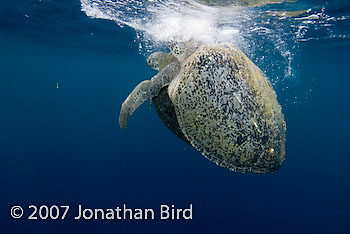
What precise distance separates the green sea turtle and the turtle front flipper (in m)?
0.47

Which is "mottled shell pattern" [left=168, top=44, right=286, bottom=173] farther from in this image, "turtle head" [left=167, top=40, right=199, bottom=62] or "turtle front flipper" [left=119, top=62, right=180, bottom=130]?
"turtle head" [left=167, top=40, right=199, bottom=62]

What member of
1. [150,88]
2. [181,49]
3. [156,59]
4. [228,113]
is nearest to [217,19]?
[156,59]

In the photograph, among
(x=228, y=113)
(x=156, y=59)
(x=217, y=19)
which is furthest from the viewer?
(x=217, y=19)

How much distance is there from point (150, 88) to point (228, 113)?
4.21 ft

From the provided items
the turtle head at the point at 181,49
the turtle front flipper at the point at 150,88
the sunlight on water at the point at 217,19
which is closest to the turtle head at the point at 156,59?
the turtle head at the point at 181,49

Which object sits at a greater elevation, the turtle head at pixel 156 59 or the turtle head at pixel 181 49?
the turtle head at pixel 181 49

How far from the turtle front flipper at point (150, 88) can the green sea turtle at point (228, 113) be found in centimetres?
47

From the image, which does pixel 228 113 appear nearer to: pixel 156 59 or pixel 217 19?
pixel 156 59

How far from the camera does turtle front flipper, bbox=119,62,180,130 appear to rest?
3311 millimetres

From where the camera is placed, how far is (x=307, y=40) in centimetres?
1566

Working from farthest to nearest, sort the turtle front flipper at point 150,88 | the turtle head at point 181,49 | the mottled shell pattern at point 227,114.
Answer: the turtle head at point 181,49
the turtle front flipper at point 150,88
the mottled shell pattern at point 227,114

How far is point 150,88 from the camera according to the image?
3.34 meters

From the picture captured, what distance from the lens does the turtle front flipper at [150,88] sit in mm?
3311

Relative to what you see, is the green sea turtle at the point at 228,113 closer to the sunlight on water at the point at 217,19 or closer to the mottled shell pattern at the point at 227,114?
the mottled shell pattern at the point at 227,114
